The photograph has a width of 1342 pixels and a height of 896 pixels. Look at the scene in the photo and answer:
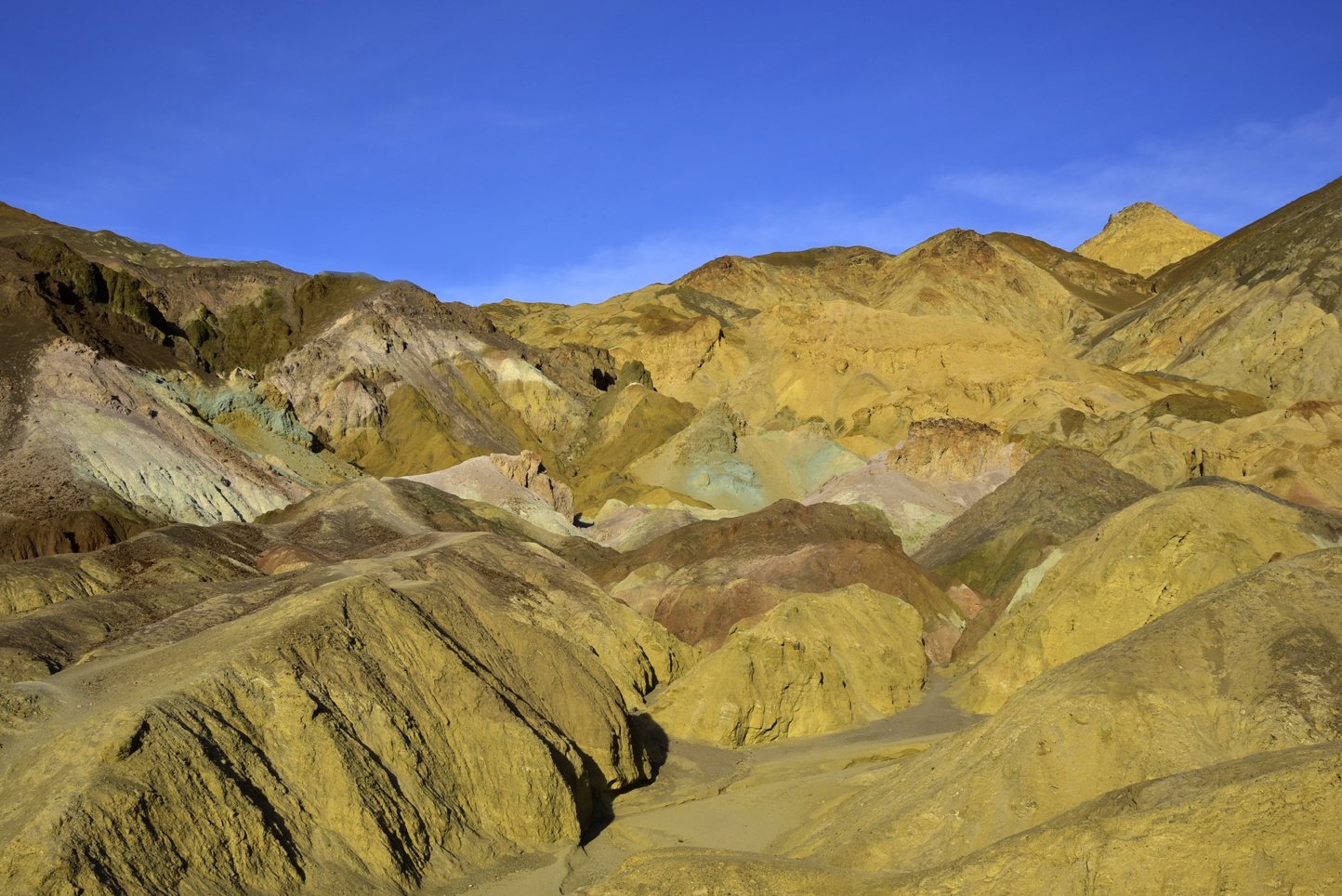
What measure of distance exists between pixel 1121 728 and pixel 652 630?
15.3 meters

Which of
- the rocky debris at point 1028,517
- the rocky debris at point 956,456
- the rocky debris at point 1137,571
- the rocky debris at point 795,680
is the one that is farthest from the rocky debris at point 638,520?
the rocky debris at point 1137,571

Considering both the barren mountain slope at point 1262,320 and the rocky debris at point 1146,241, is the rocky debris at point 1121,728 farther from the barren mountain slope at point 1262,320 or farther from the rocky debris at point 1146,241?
the rocky debris at point 1146,241

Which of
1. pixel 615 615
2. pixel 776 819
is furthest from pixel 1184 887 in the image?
pixel 615 615

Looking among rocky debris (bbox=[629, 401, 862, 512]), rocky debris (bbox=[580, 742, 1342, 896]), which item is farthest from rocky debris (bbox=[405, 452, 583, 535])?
rocky debris (bbox=[580, 742, 1342, 896])

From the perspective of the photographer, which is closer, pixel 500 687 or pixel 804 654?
pixel 500 687

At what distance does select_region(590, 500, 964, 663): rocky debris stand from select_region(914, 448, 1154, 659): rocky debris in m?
3.28

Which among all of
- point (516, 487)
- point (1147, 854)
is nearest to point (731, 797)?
point (1147, 854)

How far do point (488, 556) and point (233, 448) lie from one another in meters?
27.8

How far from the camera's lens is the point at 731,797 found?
17562 mm

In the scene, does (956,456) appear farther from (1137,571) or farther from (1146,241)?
(1146,241)

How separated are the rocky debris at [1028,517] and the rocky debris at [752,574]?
10.8 feet

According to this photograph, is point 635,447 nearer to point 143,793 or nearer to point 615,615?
point 615,615

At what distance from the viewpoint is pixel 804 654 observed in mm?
22812

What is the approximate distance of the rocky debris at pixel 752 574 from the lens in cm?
3023
